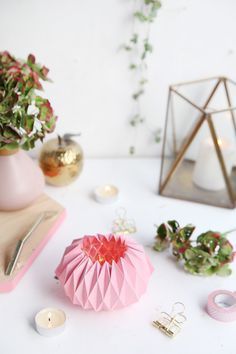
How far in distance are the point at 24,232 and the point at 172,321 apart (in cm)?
29

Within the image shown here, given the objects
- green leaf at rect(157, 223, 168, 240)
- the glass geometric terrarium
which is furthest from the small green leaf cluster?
the glass geometric terrarium

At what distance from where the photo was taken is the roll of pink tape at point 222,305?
597mm

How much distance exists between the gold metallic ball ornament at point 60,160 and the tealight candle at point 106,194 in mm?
62

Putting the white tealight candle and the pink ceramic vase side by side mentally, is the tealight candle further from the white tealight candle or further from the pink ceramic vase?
the white tealight candle

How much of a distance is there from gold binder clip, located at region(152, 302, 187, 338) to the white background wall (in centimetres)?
47

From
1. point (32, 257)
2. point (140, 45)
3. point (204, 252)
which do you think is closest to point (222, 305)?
point (204, 252)

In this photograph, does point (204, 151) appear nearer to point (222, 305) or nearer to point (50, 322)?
point (222, 305)

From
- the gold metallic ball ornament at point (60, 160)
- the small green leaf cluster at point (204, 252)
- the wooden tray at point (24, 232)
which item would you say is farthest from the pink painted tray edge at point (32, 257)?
the small green leaf cluster at point (204, 252)

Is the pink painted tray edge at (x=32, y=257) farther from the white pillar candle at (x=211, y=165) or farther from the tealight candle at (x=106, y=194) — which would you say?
the white pillar candle at (x=211, y=165)

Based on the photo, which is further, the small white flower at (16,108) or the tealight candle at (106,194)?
the tealight candle at (106,194)

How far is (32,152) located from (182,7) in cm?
45

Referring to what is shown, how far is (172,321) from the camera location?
1.95ft

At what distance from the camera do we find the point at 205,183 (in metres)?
0.89

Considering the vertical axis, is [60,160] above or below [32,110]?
below
